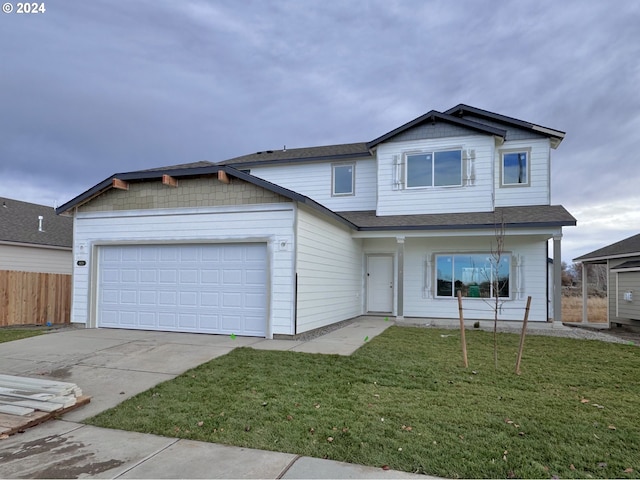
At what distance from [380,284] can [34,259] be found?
48.2ft

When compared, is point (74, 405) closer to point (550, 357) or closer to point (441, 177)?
point (550, 357)

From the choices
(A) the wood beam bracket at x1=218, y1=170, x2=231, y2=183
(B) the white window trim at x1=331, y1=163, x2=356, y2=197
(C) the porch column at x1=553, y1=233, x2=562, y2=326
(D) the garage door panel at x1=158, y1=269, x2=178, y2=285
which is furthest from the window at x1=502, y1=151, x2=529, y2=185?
(D) the garage door panel at x1=158, y1=269, x2=178, y2=285

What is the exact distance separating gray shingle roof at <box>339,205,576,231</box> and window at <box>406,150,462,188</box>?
120cm

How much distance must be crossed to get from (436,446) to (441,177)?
37.9 feet

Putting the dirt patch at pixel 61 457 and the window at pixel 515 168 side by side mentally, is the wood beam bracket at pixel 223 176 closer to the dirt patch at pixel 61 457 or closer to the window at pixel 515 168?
the dirt patch at pixel 61 457

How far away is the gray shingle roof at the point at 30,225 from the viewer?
54.2 ft

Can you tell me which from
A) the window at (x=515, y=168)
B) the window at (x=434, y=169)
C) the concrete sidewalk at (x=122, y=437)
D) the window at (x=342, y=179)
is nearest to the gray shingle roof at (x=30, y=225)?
the concrete sidewalk at (x=122, y=437)

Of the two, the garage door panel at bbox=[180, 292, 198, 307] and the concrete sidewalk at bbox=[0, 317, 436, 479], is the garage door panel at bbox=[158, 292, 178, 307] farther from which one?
the concrete sidewalk at bbox=[0, 317, 436, 479]

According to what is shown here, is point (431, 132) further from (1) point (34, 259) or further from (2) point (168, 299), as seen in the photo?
(1) point (34, 259)

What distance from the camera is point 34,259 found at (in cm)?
1719

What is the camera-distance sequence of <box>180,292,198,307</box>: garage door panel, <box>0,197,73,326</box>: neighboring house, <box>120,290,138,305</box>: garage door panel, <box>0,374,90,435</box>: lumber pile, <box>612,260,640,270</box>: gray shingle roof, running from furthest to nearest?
<box>612,260,640,270</box>: gray shingle roof < <box>0,197,73,326</box>: neighboring house < <box>120,290,138,305</box>: garage door panel < <box>180,292,198,307</box>: garage door panel < <box>0,374,90,435</box>: lumber pile

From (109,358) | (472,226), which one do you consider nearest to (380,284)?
(472,226)

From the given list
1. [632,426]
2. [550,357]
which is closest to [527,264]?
[550,357]

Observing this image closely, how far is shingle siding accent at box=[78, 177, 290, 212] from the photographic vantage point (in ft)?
32.8
